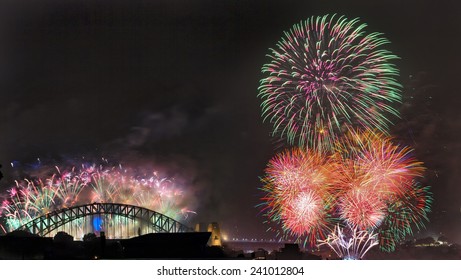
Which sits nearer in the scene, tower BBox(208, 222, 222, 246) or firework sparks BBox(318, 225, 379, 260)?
firework sparks BBox(318, 225, 379, 260)

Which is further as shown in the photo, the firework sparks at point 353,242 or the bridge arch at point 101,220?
the bridge arch at point 101,220

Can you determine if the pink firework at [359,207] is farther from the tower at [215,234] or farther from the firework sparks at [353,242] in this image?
the tower at [215,234]

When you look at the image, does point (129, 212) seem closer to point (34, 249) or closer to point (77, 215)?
point (77, 215)

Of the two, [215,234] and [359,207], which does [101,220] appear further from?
[359,207]

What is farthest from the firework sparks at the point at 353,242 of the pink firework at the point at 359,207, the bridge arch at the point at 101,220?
the bridge arch at the point at 101,220

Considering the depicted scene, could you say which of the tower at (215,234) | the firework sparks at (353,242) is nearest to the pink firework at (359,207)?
the firework sparks at (353,242)

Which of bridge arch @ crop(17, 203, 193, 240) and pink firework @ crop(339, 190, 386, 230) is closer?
pink firework @ crop(339, 190, 386, 230)

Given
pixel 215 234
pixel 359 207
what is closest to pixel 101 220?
pixel 215 234

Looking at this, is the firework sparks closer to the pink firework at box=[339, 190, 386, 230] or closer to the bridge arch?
the pink firework at box=[339, 190, 386, 230]

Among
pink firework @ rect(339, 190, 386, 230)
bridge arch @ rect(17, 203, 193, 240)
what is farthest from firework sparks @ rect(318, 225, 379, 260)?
bridge arch @ rect(17, 203, 193, 240)

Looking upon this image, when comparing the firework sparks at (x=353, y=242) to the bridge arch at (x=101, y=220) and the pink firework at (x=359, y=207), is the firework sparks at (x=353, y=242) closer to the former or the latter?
the pink firework at (x=359, y=207)

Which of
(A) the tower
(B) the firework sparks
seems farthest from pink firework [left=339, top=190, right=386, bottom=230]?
(A) the tower
